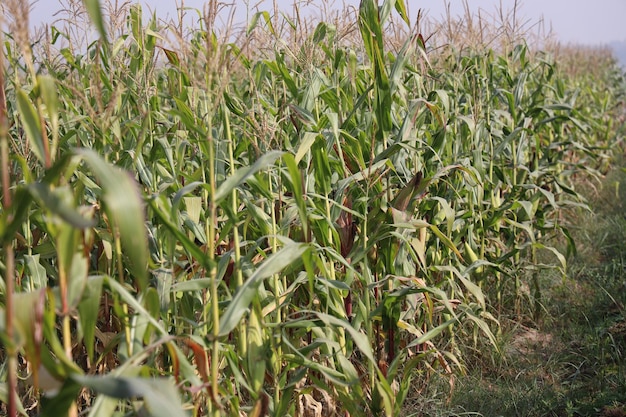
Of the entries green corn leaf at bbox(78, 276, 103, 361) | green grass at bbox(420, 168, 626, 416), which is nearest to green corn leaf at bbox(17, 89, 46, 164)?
green corn leaf at bbox(78, 276, 103, 361)

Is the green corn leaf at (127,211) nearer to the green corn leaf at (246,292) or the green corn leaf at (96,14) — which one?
the green corn leaf at (96,14)

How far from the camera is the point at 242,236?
3189 mm

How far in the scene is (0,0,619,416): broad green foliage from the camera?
167 cm

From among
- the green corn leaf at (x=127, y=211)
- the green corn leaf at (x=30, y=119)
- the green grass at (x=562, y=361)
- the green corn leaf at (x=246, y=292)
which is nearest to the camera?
the green corn leaf at (x=127, y=211)

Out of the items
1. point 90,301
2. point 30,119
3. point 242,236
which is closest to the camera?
point 30,119

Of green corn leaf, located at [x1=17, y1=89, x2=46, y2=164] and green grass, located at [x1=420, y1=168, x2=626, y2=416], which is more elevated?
green corn leaf, located at [x1=17, y1=89, x2=46, y2=164]

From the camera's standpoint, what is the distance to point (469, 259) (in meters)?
4.04

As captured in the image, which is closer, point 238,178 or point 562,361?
point 238,178

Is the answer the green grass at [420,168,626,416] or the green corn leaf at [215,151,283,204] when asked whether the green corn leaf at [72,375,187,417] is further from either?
the green grass at [420,168,626,416]

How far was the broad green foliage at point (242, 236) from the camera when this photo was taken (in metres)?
1.67

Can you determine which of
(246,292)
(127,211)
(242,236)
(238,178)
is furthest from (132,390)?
(242,236)

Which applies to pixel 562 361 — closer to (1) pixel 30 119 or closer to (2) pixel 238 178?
(2) pixel 238 178

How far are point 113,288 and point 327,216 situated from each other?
1228 millimetres

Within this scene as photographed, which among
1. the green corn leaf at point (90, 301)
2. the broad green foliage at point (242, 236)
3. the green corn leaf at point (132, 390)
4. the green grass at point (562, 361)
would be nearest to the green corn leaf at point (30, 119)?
the broad green foliage at point (242, 236)
